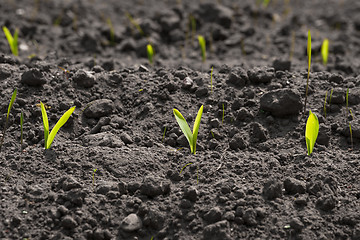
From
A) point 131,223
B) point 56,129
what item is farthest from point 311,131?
point 56,129

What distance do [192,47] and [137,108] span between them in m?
1.66

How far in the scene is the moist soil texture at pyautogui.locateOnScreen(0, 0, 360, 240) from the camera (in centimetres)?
192

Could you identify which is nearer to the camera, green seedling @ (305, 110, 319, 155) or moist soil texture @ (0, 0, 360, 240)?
moist soil texture @ (0, 0, 360, 240)

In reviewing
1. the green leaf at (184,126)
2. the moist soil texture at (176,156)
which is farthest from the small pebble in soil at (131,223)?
the green leaf at (184,126)

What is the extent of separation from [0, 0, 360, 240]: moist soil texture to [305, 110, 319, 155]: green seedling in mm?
72

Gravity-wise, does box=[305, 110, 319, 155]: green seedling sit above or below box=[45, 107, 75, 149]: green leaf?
above

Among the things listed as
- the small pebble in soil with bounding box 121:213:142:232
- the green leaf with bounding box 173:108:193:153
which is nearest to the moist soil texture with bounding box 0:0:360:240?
the small pebble in soil with bounding box 121:213:142:232

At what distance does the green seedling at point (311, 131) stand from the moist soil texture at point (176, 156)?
0.07 metres

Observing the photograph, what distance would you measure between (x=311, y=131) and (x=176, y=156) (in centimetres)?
65

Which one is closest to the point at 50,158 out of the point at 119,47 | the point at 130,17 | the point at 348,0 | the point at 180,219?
the point at 180,219

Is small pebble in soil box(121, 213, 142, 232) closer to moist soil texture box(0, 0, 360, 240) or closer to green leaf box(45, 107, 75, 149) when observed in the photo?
moist soil texture box(0, 0, 360, 240)

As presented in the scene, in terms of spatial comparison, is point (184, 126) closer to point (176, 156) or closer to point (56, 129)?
point (176, 156)

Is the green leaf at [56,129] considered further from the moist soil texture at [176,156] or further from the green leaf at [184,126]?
the green leaf at [184,126]

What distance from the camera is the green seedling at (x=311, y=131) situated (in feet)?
7.04
